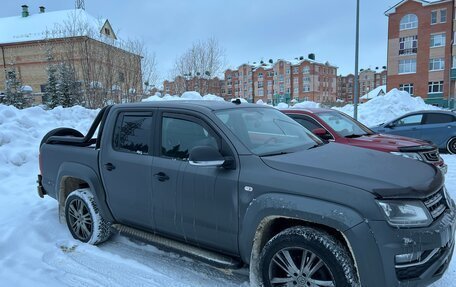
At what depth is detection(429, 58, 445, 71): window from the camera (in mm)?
44562

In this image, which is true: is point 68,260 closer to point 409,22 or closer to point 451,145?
point 451,145

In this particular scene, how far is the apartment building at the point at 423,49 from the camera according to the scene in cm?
4362

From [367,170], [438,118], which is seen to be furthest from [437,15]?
[367,170]

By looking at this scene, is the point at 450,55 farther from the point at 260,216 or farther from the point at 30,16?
the point at 30,16

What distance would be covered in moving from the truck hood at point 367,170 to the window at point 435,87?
49.7 metres

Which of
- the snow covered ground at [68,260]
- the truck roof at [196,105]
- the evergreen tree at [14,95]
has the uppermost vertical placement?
the evergreen tree at [14,95]

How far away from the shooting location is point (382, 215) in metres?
2.42

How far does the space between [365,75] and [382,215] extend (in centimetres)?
12905

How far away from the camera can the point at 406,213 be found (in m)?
2.51

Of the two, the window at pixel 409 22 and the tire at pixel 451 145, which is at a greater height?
the window at pixel 409 22

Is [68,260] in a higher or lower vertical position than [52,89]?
lower

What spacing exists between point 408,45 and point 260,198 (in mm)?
51752

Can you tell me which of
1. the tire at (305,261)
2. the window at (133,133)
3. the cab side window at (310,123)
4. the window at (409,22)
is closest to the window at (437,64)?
the window at (409,22)

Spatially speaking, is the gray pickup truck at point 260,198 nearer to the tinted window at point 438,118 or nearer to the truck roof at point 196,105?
the truck roof at point 196,105
